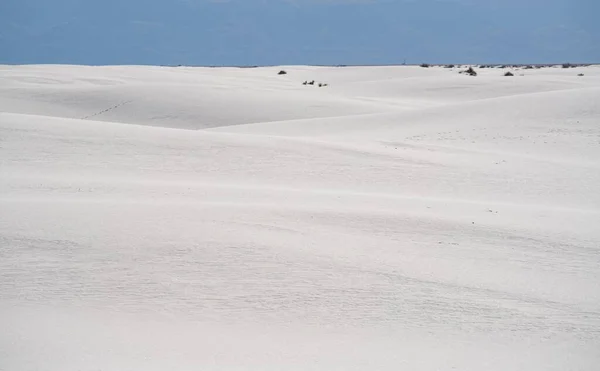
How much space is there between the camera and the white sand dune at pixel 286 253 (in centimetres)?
389

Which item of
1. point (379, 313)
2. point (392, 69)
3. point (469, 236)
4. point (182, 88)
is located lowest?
point (379, 313)

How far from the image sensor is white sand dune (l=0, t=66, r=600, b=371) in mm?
3895

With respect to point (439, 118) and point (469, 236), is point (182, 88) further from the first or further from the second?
point (469, 236)

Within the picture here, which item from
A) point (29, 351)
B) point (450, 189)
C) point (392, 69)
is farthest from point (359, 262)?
point (392, 69)

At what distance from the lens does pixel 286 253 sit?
5184mm

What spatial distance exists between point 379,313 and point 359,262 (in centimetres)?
79

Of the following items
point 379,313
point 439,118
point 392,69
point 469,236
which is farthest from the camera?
point 392,69

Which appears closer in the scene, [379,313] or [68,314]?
[68,314]

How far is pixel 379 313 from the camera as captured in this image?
4.39 metres

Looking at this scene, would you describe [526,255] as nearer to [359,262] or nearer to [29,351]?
[359,262]

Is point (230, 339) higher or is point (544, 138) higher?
point (544, 138)

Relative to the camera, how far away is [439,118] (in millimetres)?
14953

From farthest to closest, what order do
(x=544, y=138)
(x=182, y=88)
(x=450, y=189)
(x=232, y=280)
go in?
(x=182, y=88) → (x=544, y=138) → (x=450, y=189) → (x=232, y=280)

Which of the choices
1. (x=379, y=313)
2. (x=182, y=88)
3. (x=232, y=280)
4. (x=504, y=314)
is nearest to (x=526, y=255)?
(x=504, y=314)
